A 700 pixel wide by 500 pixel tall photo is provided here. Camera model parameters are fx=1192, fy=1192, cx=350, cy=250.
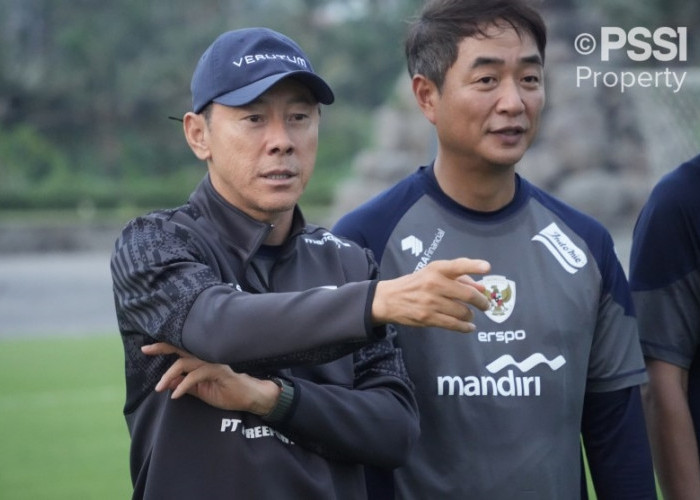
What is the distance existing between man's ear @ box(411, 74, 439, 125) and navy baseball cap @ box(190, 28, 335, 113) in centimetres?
51

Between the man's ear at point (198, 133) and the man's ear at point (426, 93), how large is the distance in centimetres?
68

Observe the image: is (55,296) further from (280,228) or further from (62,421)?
(280,228)

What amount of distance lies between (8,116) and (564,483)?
32.8m

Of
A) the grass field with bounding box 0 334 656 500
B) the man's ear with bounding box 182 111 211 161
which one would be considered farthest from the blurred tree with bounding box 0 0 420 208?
the man's ear with bounding box 182 111 211 161

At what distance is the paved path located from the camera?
16.0 metres

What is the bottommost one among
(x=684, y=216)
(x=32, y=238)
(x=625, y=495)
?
(x=625, y=495)

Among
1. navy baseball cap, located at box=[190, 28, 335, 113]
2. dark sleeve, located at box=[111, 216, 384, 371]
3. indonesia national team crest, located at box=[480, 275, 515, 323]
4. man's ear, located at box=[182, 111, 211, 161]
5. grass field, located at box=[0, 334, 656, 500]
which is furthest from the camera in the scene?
grass field, located at box=[0, 334, 656, 500]

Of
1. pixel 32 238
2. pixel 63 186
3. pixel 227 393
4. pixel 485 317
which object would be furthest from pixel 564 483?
pixel 63 186

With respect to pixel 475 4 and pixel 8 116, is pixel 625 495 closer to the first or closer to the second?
pixel 475 4

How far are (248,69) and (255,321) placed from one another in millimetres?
627

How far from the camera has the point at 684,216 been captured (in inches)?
126

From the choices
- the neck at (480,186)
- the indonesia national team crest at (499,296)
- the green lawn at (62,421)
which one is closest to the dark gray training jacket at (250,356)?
the indonesia national team crest at (499,296)

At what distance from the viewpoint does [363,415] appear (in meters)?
2.57

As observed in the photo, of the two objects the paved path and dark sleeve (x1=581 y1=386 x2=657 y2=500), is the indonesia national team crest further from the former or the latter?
the paved path
